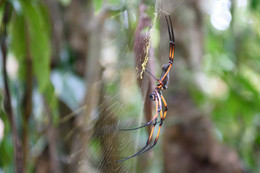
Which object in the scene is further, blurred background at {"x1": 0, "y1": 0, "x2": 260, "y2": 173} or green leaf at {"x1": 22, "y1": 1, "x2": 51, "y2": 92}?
green leaf at {"x1": 22, "y1": 1, "x2": 51, "y2": 92}

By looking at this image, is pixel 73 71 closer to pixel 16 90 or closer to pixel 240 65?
pixel 16 90

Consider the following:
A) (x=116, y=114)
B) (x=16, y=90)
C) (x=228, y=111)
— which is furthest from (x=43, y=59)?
(x=228, y=111)

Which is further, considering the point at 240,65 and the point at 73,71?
the point at 240,65

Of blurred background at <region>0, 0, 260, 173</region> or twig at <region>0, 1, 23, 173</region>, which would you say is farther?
twig at <region>0, 1, 23, 173</region>

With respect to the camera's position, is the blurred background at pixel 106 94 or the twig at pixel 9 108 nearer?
the blurred background at pixel 106 94

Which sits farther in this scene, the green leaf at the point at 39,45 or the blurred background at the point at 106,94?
the green leaf at the point at 39,45

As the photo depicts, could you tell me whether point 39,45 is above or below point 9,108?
above

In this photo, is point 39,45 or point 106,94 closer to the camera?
point 106,94

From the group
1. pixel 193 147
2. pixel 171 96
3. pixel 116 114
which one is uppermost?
pixel 116 114
